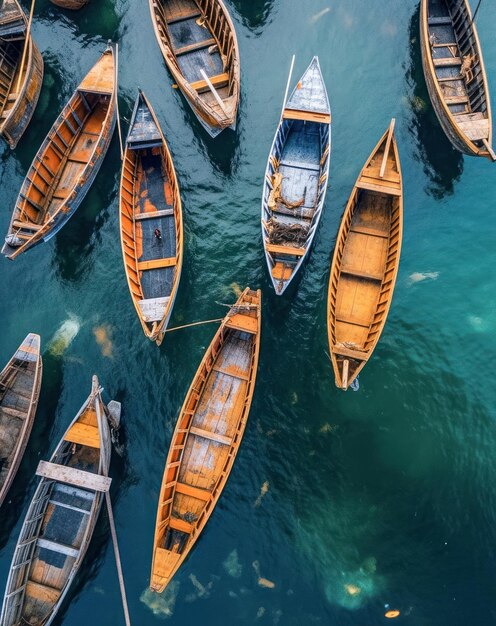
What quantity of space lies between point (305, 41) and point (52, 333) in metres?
24.2

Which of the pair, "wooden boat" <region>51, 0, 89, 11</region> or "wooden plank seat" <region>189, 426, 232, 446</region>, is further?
"wooden boat" <region>51, 0, 89, 11</region>

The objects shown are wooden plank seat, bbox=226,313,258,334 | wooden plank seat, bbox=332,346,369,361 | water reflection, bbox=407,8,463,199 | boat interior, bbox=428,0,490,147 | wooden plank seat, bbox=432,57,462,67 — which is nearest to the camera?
wooden plank seat, bbox=332,346,369,361

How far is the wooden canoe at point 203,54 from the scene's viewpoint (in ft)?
87.3

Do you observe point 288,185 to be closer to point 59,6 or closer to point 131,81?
point 131,81

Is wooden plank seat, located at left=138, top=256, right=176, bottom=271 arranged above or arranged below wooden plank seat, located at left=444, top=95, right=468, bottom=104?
below

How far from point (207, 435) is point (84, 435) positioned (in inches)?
245

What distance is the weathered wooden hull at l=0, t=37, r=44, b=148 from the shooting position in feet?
91.4

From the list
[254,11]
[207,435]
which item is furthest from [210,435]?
[254,11]

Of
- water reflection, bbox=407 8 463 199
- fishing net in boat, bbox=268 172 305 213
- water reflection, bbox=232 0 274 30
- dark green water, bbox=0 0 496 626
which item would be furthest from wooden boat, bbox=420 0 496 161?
water reflection, bbox=232 0 274 30

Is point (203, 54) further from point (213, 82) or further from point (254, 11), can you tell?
point (254, 11)

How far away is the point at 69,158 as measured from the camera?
2839cm

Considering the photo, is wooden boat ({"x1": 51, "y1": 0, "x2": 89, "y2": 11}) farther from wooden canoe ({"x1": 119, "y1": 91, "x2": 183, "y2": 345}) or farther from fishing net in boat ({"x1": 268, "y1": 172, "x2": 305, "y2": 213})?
fishing net in boat ({"x1": 268, "y1": 172, "x2": 305, "y2": 213})

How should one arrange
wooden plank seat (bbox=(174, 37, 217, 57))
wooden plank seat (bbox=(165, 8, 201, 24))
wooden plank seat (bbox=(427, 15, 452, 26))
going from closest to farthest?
wooden plank seat (bbox=(427, 15, 452, 26))
wooden plank seat (bbox=(174, 37, 217, 57))
wooden plank seat (bbox=(165, 8, 201, 24))

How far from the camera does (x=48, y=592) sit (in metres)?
22.9
